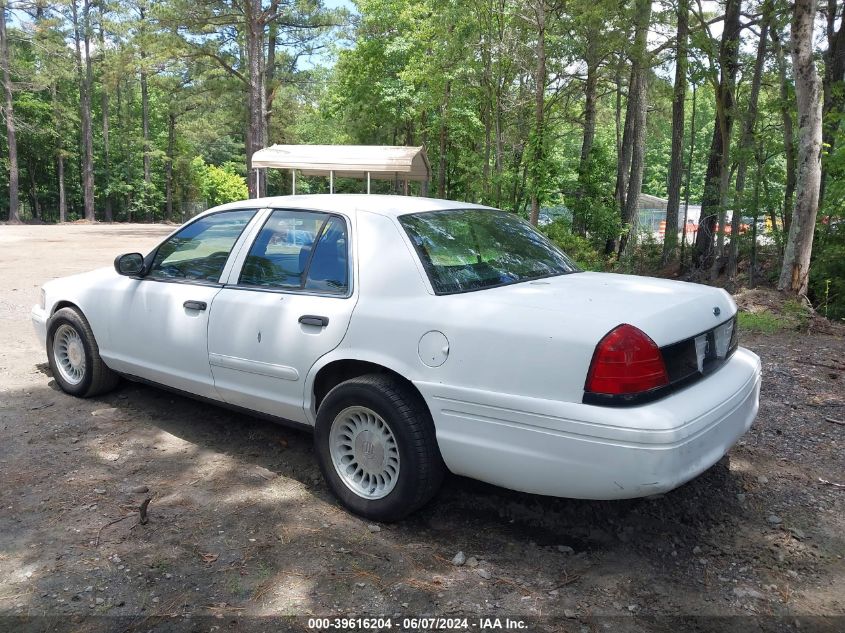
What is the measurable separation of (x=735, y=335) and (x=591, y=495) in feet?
4.69

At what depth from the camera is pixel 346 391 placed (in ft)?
10.6

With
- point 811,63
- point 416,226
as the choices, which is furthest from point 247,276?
point 811,63

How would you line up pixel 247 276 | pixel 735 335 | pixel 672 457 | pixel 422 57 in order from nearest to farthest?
pixel 672 457, pixel 735 335, pixel 247 276, pixel 422 57

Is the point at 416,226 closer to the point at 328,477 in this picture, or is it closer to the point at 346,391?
the point at 346,391

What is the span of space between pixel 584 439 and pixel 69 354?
4.18 metres

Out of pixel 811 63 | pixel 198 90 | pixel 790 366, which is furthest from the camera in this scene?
pixel 198 90

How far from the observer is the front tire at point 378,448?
10.00ft

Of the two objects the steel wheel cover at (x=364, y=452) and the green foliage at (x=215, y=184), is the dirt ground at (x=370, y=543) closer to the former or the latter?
the steel wheel cover at (x=364, y=452)

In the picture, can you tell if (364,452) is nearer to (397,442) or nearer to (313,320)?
(397,442)

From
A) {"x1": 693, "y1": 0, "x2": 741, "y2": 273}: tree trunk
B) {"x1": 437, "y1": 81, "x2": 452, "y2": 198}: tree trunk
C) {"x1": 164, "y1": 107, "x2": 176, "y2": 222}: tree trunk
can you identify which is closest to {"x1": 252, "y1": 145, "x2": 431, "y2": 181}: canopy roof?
{"x1": 437, "y1": 81, "x2": 452, "y2": 198}: tree trunk

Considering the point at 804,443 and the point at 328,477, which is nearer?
the point at 328,477

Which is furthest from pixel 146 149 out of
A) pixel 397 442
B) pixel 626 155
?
pixel 397 442

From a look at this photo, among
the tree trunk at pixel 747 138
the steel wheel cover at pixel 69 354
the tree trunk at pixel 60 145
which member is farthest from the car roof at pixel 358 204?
the tree trunk at pixel 60 145

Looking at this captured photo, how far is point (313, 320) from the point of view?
345 centimetres
